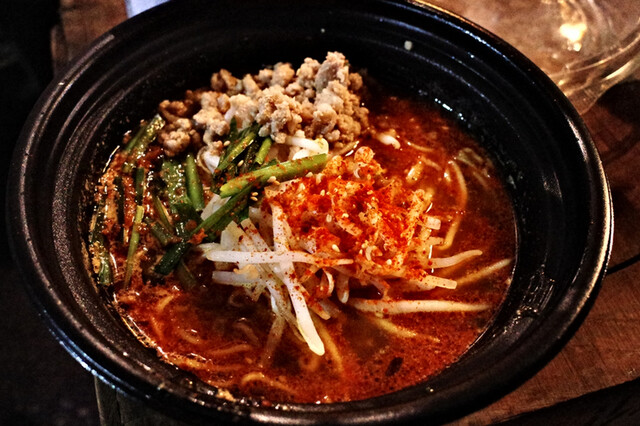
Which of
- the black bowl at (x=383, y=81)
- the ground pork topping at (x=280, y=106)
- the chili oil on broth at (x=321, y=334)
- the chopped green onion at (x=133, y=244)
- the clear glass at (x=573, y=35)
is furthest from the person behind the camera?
the clear glass at (x=573, y=35)

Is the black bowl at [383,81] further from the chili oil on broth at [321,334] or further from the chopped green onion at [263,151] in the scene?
the chopped green onion at [263,151]

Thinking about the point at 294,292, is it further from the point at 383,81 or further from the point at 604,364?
the point at 383,81

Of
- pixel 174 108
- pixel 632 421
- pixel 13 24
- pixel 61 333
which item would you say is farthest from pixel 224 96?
pixel 632 421

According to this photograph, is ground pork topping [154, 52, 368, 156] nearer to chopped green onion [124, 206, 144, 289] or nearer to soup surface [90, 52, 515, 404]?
soup surface [90, 52, 515, 404]

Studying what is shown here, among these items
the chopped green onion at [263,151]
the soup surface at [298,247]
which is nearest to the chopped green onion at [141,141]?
the soup surface at [298,247]

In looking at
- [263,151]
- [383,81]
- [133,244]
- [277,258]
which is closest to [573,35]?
[383,81]

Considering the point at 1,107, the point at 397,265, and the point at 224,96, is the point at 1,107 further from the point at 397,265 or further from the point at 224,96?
the point at 397,265

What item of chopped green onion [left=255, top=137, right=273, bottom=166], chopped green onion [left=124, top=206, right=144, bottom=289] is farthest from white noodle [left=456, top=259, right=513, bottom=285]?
chopped green onion [left=124, top=206, right=144, bottom=289]
